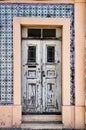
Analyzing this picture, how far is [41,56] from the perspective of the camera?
9930 millimetres

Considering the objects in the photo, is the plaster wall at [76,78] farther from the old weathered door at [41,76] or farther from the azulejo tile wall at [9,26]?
the old weathered door at [41,76]

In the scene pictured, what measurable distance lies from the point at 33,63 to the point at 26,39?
69 cm

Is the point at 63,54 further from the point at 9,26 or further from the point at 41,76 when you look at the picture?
the point at 9,26

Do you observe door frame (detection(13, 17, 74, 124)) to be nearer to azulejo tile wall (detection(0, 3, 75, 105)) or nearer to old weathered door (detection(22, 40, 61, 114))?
azulejo tile wall (detection(0, 3, 75, 105))

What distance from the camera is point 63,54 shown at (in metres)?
9.60

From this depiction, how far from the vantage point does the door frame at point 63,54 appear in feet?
31.4

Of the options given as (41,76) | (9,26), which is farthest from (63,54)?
(9,26)

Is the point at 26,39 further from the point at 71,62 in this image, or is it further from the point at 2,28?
the point at 71,62

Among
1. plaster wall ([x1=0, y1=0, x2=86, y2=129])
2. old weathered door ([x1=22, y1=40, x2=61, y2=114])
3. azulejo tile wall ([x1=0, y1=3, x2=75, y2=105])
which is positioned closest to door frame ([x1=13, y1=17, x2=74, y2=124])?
plaster wall ([x1=0, y1=0, x2=86, y2=129])

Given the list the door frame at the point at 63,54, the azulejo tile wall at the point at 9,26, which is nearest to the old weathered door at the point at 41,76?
the door frame at the point at 63,54

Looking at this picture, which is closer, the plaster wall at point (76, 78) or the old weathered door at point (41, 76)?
the plaster wall at point (76, 78)

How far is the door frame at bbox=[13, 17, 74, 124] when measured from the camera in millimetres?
9562

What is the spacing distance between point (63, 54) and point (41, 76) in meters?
0.91

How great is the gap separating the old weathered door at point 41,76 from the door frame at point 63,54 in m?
0.35
